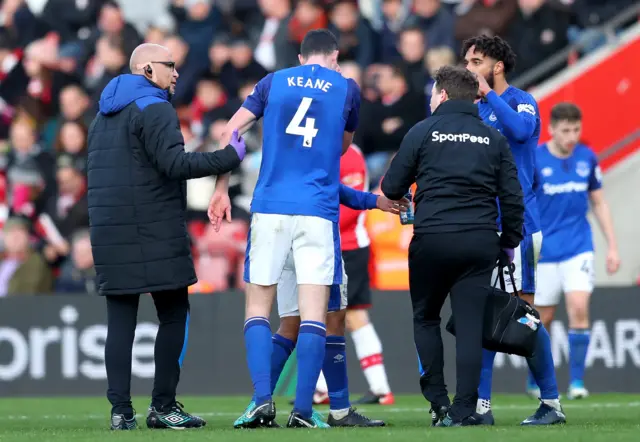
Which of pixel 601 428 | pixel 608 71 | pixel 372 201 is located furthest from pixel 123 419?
pixel 608 71

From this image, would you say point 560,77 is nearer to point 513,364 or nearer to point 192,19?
point 513,364

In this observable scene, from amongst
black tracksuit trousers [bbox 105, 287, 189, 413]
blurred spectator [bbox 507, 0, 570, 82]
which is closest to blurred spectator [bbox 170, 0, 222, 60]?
blurred spectator [bbox 507, 0, 570, 82]

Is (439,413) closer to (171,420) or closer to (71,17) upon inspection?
(171,420)

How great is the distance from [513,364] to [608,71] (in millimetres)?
3804

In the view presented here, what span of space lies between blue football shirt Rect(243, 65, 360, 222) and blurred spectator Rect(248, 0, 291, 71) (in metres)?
8.37

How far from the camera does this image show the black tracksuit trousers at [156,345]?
8312mm

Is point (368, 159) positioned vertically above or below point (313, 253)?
above

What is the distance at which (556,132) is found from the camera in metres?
12.2

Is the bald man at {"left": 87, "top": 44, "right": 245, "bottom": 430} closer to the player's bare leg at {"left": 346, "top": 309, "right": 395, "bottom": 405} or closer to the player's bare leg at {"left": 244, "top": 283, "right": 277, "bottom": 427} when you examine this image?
the player's bare leg at {"left": 244, "top": 283, "right": 277, "bottom": 427}

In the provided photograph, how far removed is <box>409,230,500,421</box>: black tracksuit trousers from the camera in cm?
790

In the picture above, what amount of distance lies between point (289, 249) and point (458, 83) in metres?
1.41

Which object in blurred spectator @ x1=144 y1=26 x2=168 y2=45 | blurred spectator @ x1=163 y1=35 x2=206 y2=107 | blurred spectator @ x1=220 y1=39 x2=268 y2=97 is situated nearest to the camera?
blurred spectator @ x1=220 y1=39 x2=268 y2=97

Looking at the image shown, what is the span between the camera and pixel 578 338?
1212 cm

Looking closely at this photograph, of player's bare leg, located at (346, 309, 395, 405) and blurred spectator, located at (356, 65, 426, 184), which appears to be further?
blurred spectator, located at (356, 65, 426, 184)
